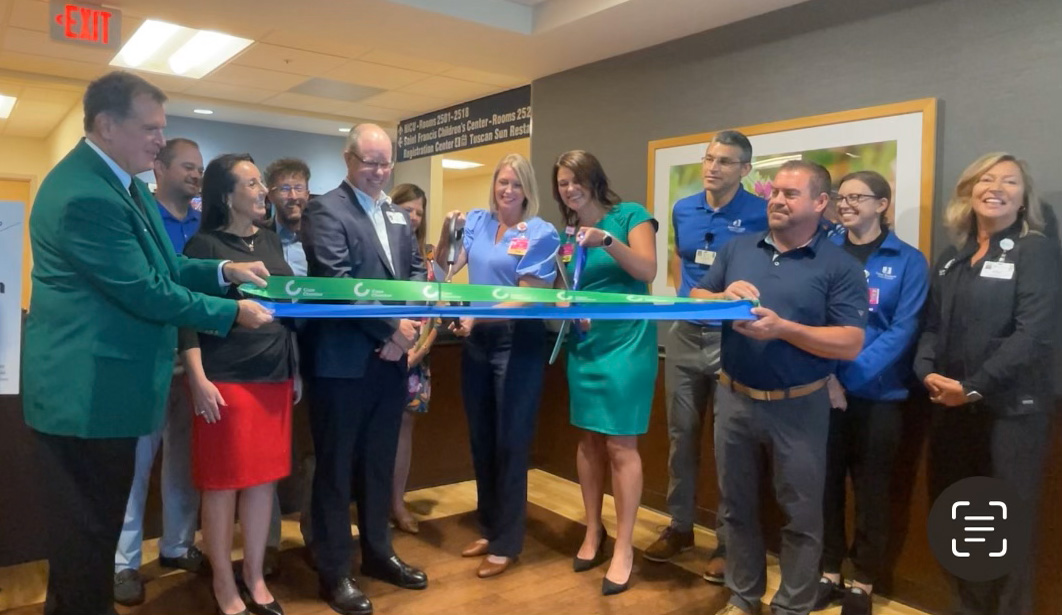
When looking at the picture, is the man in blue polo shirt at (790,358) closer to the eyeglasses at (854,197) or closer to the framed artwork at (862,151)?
the eyeglasses at (854,197)

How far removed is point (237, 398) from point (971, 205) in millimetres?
2586

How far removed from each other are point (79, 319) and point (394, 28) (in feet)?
9.17

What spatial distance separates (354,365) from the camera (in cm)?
253

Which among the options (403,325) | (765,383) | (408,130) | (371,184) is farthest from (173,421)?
(408,130)

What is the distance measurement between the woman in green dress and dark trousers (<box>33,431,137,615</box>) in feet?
5.28

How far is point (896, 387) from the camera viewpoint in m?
2.76

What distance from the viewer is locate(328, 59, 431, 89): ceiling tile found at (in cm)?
579

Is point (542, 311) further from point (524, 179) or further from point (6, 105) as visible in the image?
point (6, 105)

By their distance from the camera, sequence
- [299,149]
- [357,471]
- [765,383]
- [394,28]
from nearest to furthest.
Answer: [765,383] → [357,471] → [394,28] → [299,149]

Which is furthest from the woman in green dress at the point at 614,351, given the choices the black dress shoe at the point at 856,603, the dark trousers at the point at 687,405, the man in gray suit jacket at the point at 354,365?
the black dress shoe at the point at 856,603

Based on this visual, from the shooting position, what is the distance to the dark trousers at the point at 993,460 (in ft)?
8.11

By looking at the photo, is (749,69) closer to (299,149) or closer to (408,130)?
(408,130)

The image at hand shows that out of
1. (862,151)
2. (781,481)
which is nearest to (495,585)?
(781,481)

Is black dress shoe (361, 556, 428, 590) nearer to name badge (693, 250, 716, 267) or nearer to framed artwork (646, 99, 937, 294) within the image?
name badge (693, 250, 716, 267)
